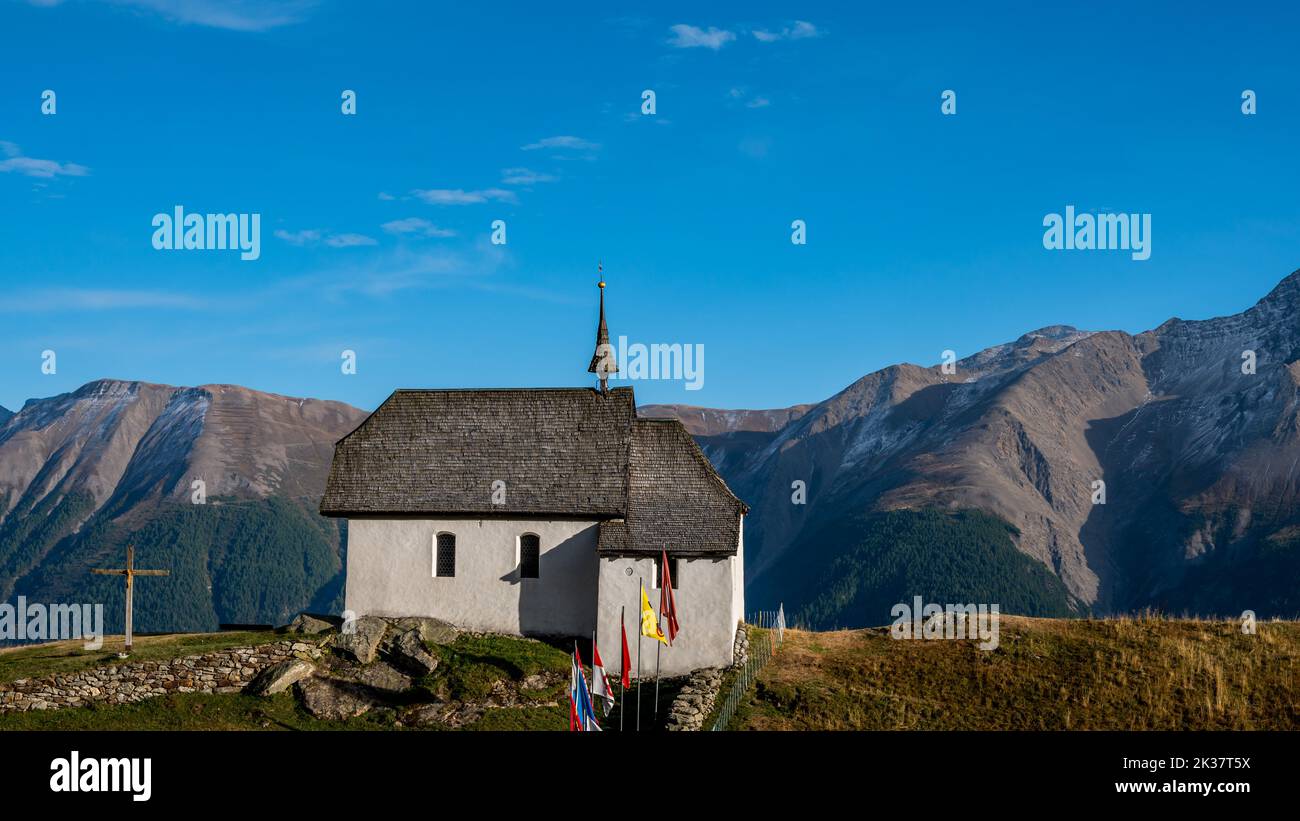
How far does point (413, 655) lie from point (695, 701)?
1132cm

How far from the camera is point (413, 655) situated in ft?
148

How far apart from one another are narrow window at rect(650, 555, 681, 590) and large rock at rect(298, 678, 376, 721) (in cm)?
1137

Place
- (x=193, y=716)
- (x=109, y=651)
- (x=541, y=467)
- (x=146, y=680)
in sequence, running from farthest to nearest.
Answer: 1. (x=541, y=467)
2. (x=109, y=651)
3. (x=146, y=680)
4. (x=193, y=716)

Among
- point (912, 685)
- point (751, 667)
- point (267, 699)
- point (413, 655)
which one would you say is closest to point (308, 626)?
point (413, 655)

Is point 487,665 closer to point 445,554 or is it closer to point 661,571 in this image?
point 445,554

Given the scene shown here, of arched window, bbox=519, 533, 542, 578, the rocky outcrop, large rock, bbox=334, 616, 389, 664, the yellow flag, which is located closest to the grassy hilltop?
the rocky outcrop

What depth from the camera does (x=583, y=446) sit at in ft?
164

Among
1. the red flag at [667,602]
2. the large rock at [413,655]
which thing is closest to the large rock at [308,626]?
the large rock at [413,655]

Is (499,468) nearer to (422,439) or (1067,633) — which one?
(422,439)

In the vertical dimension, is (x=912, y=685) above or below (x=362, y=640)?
below

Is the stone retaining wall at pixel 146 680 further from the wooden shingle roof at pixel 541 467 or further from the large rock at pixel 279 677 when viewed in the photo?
the wooden shingle roof at pixel 541 467
